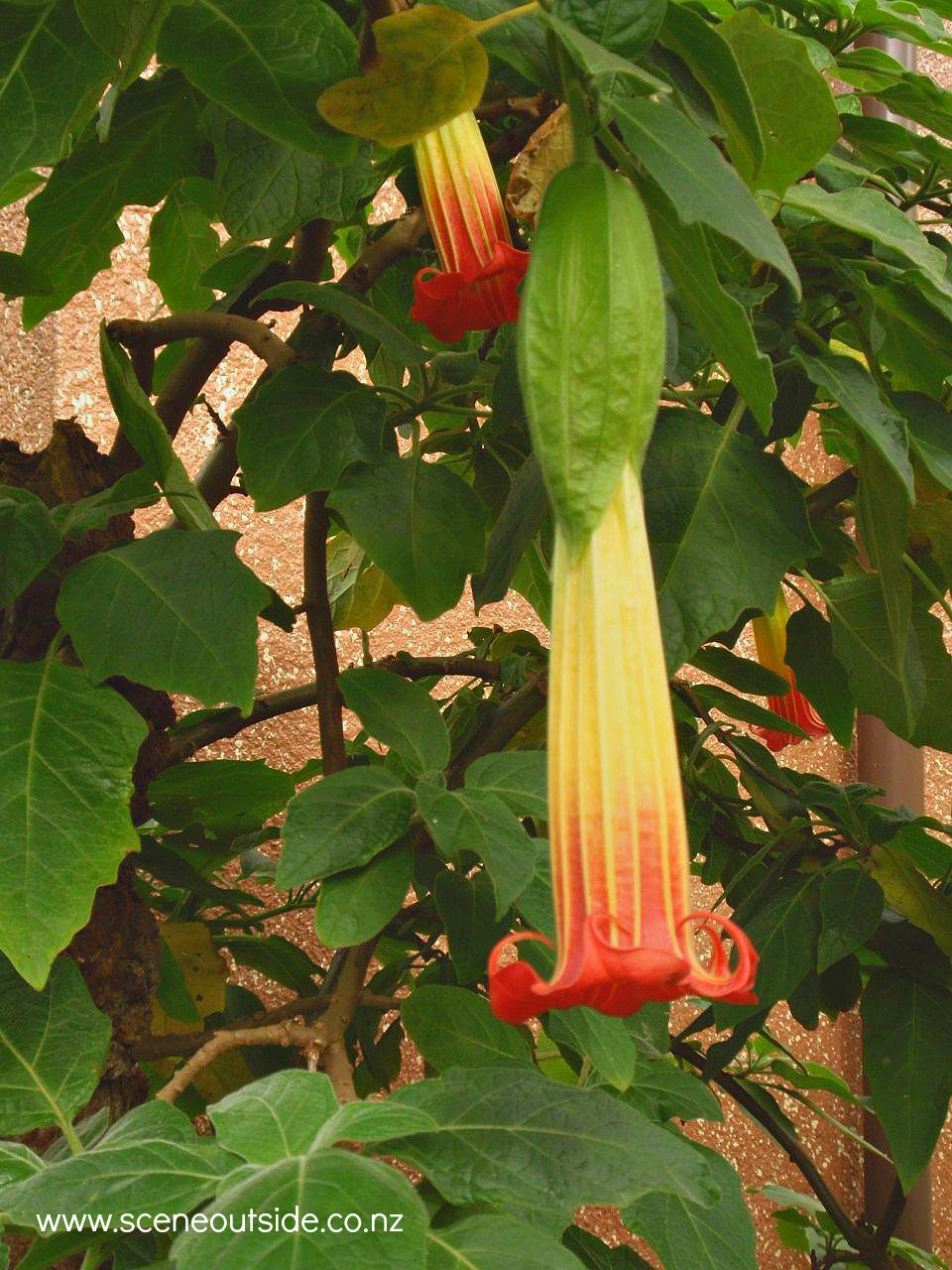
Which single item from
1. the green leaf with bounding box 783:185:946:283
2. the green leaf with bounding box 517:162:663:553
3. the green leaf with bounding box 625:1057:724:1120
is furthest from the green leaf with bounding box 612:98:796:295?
the green leaf with bounding box 625:1057:724:1120

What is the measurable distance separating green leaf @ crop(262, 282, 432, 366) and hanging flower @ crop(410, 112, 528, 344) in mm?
20

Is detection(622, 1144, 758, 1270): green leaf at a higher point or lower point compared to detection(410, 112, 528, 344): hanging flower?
lower

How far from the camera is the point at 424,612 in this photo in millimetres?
489

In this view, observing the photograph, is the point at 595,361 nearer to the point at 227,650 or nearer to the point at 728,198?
the point at 728,198

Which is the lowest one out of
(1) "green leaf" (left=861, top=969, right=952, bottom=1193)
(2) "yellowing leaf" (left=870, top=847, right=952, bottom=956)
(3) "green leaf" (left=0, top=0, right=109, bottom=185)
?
(1) "green leaf" (left=861, top=969, right=952, bottom=1193)

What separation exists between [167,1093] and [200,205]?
46 centimetres

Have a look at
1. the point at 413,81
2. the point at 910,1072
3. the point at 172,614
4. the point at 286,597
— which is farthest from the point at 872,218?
the point at 286,597

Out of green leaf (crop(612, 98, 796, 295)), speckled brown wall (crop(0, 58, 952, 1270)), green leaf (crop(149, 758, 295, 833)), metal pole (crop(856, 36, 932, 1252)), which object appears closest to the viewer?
green leaf (crop(612, 98, 796, 295))

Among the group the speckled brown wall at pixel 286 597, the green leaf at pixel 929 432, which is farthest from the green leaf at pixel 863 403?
the speckled brown wall at pixel 286 597

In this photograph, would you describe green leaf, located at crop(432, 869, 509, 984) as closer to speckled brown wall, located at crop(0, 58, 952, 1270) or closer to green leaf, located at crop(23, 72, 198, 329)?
green leaf, located at crop(23, 72, 198, 329)

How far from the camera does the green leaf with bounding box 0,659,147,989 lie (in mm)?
390

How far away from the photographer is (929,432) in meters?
0.47

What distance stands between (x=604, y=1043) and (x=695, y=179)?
0.97 feet

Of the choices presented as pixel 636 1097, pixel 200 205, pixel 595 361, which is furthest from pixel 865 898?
pixel 200 205
